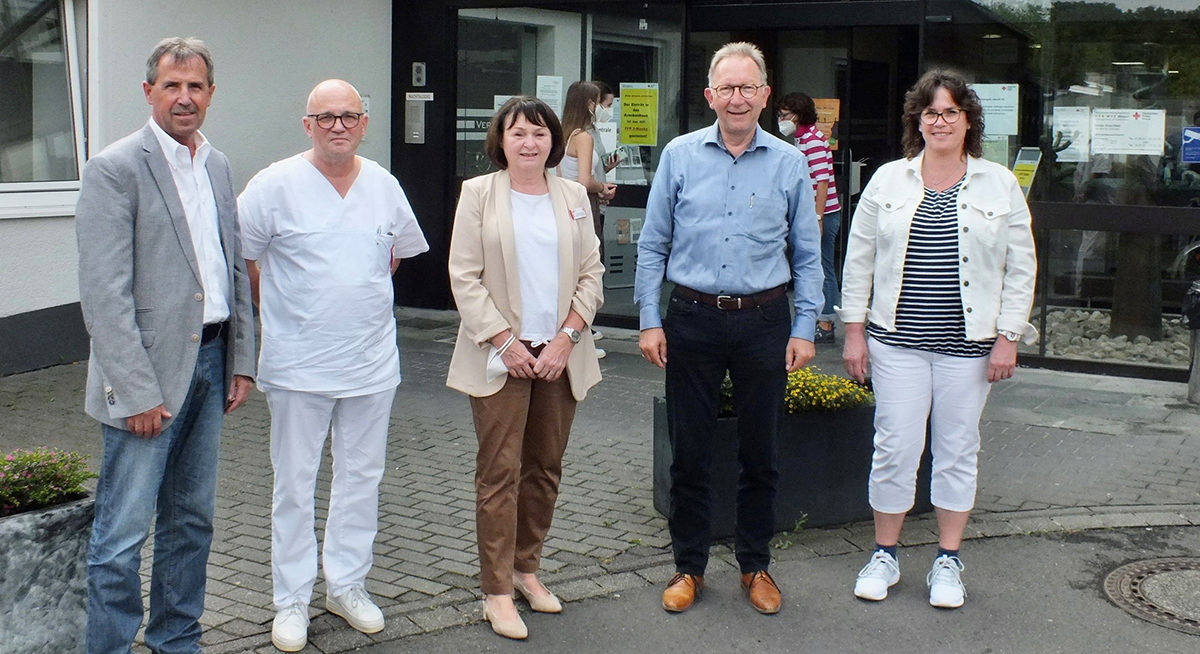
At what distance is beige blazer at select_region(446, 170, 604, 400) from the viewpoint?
432cm

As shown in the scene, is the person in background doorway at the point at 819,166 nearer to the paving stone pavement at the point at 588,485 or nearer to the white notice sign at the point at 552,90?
the paving stone pavement at the point at 588,485

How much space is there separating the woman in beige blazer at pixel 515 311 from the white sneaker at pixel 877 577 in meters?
1.30

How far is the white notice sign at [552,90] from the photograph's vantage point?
1062cm

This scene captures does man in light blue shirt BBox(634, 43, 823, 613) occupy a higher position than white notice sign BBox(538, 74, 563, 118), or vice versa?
white notice sign BBox(538, 74, 563, 118)

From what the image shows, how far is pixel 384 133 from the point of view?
11.4 meters

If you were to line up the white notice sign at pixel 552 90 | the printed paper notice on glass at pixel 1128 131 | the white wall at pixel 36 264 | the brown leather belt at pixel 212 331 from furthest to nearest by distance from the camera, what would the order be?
the white notice sign at pixel 552 90 → the printed paper notice on glass at pixel 1128 131 → the white wall at pixel 36 264 → the brown leather belt at pixel 212 331

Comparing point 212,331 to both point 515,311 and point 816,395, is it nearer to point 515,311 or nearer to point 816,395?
point 515,311

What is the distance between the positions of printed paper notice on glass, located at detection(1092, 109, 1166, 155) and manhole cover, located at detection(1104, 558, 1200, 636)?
4120mm

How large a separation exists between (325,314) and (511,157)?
0.82 meters

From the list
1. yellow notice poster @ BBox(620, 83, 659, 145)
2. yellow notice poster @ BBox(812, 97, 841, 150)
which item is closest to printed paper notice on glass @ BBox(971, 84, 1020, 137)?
yellow notice poster @ BBox(620, 83, 659, 145)

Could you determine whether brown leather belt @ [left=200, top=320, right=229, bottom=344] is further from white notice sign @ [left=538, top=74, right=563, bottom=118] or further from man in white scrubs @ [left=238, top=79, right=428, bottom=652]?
white notice sign @ [left=538, top=74, right=563, bottom=118]

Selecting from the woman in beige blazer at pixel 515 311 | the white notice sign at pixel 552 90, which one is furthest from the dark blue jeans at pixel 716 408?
the white notice sign at pixel 552 90

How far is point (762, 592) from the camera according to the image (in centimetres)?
471

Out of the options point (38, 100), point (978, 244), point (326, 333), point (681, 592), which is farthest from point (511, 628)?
Answer: point (38, 100)
